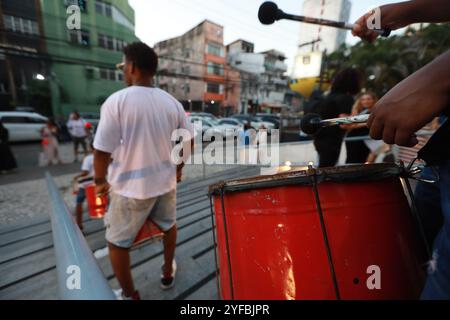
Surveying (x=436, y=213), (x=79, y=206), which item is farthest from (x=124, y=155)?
(x=79, y=206)

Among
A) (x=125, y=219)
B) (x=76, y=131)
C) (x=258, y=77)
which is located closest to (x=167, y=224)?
(x=125, y=219)

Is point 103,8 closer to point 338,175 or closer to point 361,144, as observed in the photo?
point 338,175

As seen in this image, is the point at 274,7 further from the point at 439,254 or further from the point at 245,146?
the point at 245,146

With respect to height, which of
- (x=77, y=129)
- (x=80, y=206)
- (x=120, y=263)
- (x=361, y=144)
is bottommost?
(x=80, y=206)

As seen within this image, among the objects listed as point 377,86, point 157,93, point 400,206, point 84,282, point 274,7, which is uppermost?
point 377,86

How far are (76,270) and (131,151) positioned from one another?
0.97 m

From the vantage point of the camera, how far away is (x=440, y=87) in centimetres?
44

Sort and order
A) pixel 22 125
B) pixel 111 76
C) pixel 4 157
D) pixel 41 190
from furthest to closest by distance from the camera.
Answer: pixel 22 125 → pixel 4 157 → pixel 41 190 → pixel 111 76

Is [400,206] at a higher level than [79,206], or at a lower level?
higher

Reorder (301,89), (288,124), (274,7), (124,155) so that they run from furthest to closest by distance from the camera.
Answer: (288,124), (301,89), (124,155), (274,7)

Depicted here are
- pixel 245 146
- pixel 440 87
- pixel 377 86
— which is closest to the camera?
pixel 440 87

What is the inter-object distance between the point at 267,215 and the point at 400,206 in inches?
16.7

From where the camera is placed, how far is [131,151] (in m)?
1.42

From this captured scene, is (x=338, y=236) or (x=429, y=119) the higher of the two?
(x=429, y=119)
